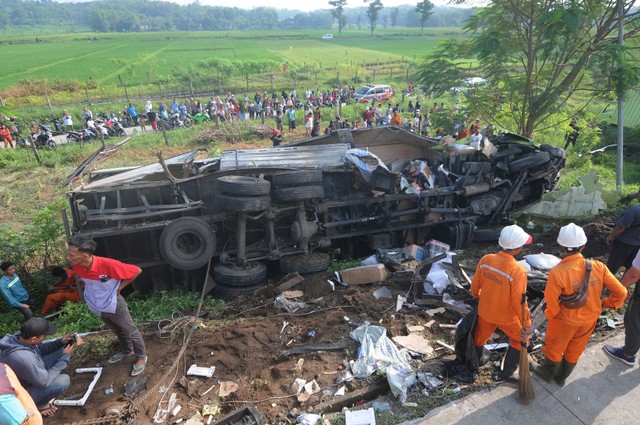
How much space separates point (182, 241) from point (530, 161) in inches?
267

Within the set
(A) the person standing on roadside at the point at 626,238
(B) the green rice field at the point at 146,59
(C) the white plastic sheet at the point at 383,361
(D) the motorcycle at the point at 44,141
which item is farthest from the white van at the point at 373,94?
(C) the white plastic sheet at the point at 383,361

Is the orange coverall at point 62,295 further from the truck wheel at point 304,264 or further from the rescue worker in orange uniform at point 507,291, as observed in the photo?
the rescue worker in orange uniform at point 507,291

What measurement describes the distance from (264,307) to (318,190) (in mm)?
2061

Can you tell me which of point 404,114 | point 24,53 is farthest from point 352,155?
point 24,53

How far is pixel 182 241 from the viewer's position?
6496 mm

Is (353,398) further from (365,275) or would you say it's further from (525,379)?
(365,275)

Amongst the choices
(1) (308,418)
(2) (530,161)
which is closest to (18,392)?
(1) (308,418)

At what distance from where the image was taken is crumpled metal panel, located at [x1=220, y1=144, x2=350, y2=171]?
22.7ft

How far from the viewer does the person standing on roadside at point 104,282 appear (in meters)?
3.77

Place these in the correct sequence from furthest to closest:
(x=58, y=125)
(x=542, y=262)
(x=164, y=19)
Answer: (x=164, y=19) < (x=58, y=125) < (x=542, y=262)

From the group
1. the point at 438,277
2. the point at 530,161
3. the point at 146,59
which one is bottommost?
the point at 146,59

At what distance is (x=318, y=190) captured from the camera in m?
6.64

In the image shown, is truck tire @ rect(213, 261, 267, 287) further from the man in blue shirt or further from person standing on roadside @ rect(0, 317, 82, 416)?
the man in blue shirt

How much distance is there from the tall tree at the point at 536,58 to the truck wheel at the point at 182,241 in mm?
8769
